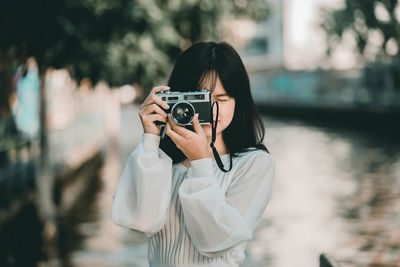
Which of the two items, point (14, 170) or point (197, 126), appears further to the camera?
point (14, 170)

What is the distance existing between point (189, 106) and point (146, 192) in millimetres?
292

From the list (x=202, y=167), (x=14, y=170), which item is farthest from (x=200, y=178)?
(x=14, y=170)

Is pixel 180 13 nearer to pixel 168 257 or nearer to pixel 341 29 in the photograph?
pixel 341 29

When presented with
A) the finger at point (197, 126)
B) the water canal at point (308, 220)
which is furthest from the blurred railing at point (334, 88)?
the finger at point (197, 126)

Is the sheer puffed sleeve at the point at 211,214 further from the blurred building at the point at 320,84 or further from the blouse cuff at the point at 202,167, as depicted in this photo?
the blurred building at the point at 320,84

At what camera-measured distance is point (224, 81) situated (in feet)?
7.09

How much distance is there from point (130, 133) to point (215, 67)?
24.2 m

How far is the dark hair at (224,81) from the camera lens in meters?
2.15

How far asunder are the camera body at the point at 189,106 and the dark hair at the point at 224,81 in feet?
0.24

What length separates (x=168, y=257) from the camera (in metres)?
2.11

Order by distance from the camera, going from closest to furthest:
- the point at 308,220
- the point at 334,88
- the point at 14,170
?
1. the point at 308,220
2. the point at 14,170
3. the point at 334,88

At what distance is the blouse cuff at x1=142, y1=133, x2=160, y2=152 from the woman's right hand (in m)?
0.01

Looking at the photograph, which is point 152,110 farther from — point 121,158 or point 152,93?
point 121,158

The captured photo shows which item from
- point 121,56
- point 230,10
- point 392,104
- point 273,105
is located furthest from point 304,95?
point 121,56
